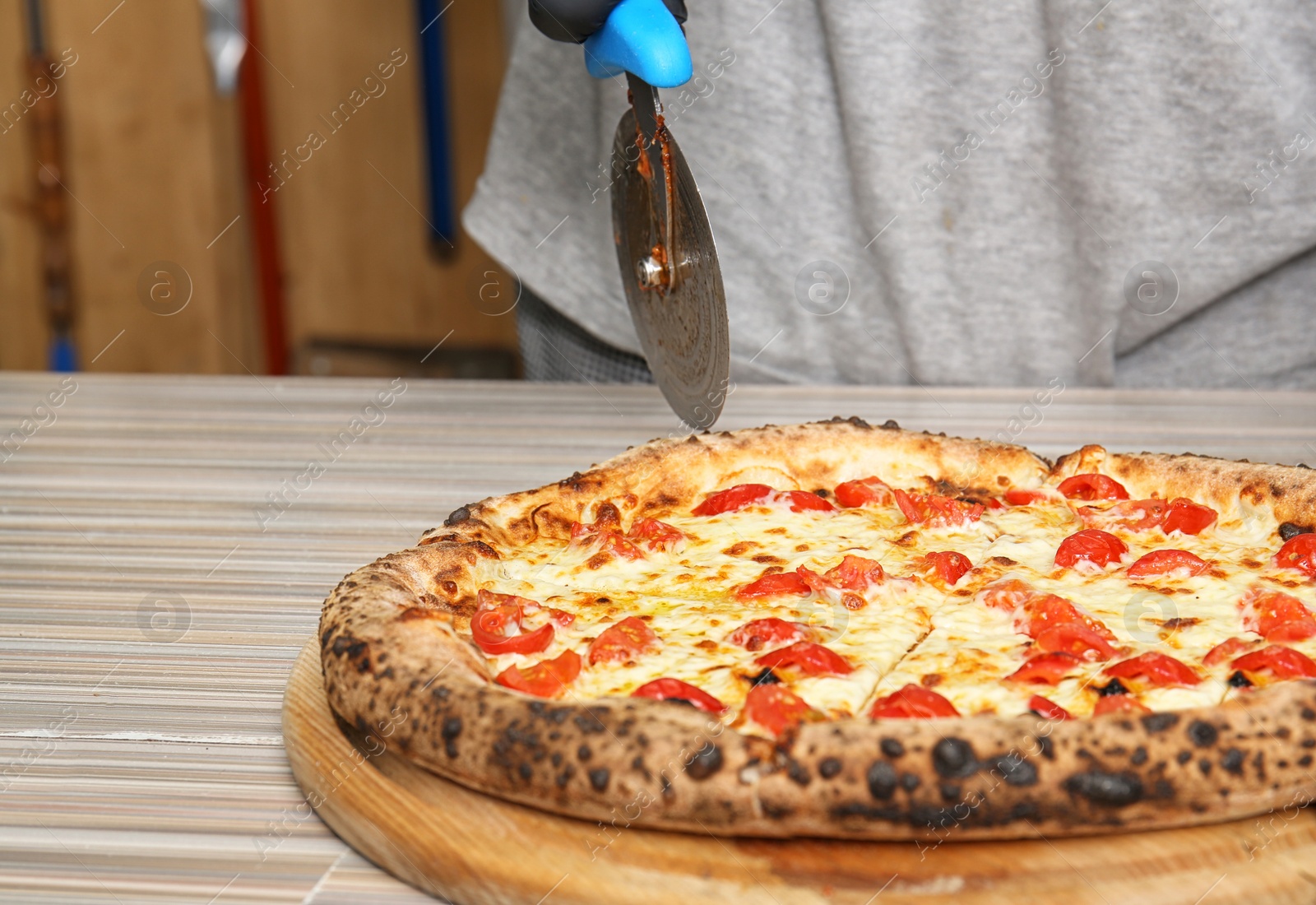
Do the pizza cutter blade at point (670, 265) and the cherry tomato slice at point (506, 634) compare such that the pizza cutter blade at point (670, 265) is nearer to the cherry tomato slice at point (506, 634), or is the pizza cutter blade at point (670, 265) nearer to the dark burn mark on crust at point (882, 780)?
the cherry tomato slice at point (506, 634)

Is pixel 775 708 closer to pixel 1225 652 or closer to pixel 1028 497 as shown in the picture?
pixel 1225 652

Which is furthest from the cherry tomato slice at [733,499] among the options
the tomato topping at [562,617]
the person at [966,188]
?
the person at [966,188]

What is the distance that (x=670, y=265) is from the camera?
8.29ft

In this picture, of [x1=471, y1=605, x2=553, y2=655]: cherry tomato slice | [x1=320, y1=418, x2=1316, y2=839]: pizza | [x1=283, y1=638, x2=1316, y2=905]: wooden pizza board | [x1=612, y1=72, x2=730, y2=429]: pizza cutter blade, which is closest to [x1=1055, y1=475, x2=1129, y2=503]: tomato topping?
[x1=320, y1=418, x2=1316, y2=839]: pizza

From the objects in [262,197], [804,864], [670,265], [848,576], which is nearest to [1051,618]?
[848,576]

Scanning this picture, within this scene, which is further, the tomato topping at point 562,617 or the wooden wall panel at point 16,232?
the wooden wall panel at point 16,232

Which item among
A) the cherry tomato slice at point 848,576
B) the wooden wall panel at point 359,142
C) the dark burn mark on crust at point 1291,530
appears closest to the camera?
the cherry tomato slice at point 848,576

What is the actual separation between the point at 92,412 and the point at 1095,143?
2670 millimetres

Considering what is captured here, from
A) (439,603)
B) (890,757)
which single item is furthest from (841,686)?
(439,603)

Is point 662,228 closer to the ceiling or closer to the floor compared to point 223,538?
closer to the ceiling

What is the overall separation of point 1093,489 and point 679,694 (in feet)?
3.52

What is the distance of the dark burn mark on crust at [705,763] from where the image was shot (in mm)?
1433

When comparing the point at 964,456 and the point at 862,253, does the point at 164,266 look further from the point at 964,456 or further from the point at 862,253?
the point at 964,456

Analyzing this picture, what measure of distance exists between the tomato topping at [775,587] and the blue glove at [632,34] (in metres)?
0.86
